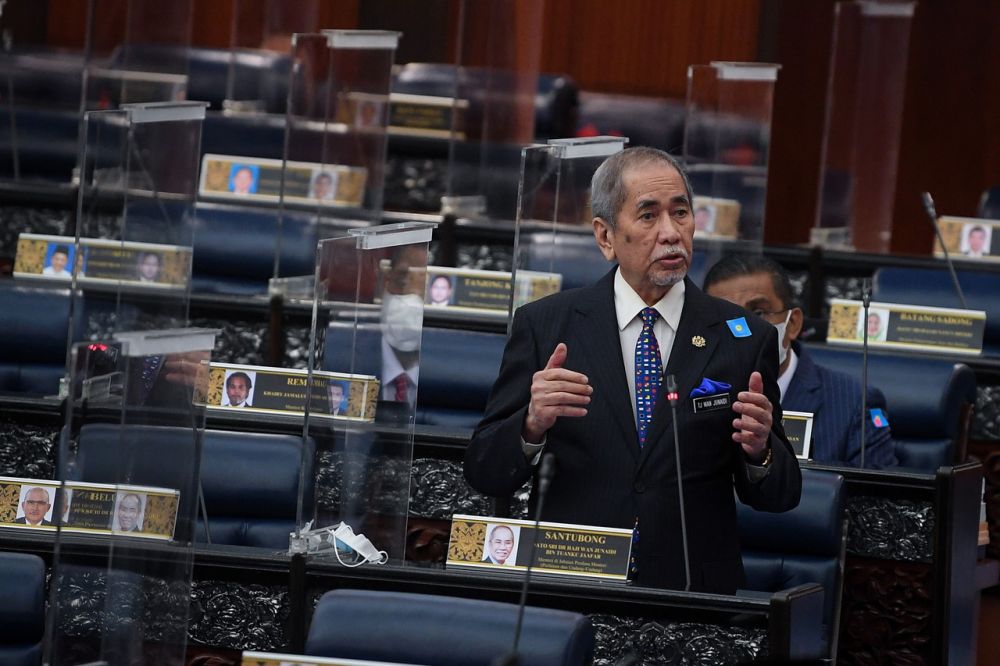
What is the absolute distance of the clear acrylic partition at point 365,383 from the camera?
3.28 m

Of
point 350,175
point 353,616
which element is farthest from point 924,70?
point 353,616

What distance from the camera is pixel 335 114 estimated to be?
5797 millimetres

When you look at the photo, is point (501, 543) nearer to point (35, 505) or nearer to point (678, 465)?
point (678, 465)

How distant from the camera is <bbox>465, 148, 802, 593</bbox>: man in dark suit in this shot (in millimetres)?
2865

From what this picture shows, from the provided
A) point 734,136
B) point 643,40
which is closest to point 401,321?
point 734,136

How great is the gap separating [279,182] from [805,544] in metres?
2.96

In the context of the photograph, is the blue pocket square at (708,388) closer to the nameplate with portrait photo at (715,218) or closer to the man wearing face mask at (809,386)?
the man wearing face mask at (809,386)

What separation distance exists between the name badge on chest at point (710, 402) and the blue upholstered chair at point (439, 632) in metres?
0.49

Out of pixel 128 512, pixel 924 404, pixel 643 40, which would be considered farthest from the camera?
pixel 643 40

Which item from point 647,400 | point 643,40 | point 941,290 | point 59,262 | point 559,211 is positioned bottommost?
point 647,400

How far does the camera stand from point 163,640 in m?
2.86

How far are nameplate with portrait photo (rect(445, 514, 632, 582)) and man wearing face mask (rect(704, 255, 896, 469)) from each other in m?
1.21

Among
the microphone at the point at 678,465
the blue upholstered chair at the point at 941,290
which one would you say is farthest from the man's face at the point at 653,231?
the blue upholstered chair at the point at 941,290

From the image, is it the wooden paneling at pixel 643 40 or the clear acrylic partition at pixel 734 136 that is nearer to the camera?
the clear acrylic partition at pixel 734 136
